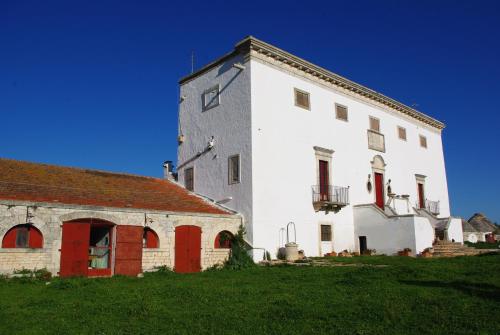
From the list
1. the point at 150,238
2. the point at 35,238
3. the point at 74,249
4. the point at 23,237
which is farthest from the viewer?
the point at 150,238

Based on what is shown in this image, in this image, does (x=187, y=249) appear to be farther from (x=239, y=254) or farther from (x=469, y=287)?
(x=469, y=287)

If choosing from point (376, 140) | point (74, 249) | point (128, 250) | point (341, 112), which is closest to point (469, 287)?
point (128, 250)

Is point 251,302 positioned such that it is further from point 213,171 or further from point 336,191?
point 336,191

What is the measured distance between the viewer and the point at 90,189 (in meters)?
→ 16.3

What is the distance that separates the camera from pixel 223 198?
19641 millimetres

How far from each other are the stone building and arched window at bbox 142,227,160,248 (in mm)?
36

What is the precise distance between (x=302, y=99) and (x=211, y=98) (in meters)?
4.48

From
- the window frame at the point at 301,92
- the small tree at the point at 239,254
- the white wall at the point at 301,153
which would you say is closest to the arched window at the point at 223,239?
the small tree at the point at 239,254

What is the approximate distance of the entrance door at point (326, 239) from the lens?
20.6m

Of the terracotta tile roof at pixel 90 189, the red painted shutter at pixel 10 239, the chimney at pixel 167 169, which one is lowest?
the red painted shutter at pixel 10 239

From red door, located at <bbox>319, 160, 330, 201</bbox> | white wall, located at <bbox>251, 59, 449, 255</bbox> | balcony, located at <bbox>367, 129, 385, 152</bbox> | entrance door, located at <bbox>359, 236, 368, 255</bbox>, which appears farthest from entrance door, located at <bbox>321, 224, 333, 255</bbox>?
balcony, located at <bbox>367, 129, 385, 152</bbox>

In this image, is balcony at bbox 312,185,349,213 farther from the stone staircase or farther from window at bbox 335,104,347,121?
the stone staircase

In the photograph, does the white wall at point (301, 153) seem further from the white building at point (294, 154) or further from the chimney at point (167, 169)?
the chimney at point (167, 169)

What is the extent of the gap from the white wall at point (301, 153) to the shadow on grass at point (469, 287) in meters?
8.47
